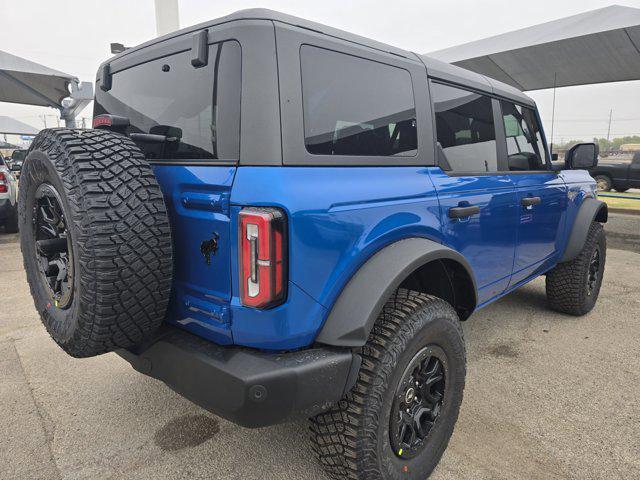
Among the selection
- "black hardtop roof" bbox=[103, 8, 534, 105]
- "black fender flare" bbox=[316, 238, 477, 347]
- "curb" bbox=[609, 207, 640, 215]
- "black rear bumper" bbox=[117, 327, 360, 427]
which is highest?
"black hardtop roof" bbox=[103, 8, 534, 105]

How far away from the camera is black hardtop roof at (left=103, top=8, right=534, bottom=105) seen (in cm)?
153

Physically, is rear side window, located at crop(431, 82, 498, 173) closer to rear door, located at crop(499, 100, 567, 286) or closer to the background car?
rear door, located at crop(499, 100, 567, 286)

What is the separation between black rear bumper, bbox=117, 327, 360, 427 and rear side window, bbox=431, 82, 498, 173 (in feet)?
4.11

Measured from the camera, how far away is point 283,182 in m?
1.41

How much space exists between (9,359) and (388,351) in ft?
9.68

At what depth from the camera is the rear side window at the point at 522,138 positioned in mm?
2908

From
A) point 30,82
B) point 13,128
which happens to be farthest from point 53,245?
point 13,128

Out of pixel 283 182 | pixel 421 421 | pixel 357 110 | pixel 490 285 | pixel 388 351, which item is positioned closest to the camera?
pixel 283 182

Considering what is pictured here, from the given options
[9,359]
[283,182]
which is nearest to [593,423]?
[283,182]

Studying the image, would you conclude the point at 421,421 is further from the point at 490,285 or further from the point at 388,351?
the point at 490,285

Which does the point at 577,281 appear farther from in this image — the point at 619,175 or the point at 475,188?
the point at 619,175

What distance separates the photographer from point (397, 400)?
1.72 meters

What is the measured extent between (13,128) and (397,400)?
2305 inches

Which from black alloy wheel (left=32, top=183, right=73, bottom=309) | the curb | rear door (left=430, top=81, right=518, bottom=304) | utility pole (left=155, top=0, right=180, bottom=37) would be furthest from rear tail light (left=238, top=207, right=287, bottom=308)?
the curb
